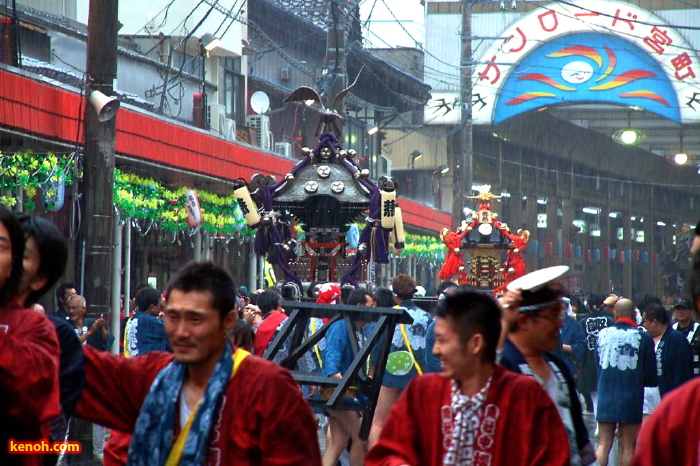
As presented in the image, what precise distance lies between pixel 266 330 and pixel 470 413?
264 inches

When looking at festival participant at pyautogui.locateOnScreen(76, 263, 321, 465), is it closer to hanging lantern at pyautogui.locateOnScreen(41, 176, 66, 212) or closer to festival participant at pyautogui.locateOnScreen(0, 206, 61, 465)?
festival participant at pyautogui.locateOnScreen(0, 206, 61, 465)

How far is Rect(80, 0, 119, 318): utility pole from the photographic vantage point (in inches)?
417

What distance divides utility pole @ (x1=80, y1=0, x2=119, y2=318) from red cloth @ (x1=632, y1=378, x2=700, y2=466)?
Result: 8.14 metres

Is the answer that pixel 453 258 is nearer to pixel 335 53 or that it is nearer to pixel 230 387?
pixel 335 53

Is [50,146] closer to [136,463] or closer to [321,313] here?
[321,313]

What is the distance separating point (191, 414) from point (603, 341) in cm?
768

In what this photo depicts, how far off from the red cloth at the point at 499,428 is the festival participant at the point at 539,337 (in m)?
0.58

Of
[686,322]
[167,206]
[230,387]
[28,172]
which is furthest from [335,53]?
[230,387]

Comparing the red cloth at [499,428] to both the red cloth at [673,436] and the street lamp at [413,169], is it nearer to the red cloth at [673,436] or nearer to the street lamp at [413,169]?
the red cloth at [673,436]

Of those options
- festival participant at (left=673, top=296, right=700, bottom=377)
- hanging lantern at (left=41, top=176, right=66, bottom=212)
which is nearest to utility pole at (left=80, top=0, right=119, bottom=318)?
hanging lantern at (left=41, top=176, right=66, bottom=212)

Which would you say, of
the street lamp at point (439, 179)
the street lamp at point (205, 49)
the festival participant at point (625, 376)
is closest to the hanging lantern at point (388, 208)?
the festival participant at point (625, 376)

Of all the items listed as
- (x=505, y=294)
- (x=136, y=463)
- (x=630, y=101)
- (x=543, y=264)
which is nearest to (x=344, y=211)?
(x=505, y=294)

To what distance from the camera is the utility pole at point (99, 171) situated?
10.6 m

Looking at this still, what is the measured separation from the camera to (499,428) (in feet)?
13.7
